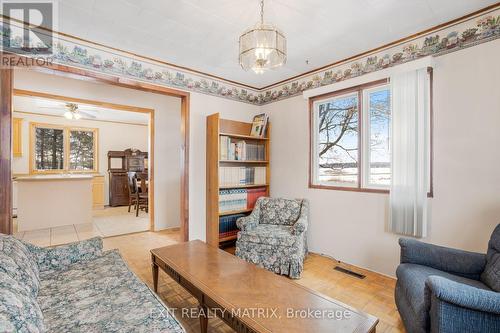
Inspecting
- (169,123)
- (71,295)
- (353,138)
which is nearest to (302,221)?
(353,138)

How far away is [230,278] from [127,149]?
642cm

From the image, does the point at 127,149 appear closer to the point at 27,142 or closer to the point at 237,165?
the point at 27,142

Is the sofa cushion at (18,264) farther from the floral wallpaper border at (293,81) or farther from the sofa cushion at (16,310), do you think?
the floral wallpaper border at (293,81)

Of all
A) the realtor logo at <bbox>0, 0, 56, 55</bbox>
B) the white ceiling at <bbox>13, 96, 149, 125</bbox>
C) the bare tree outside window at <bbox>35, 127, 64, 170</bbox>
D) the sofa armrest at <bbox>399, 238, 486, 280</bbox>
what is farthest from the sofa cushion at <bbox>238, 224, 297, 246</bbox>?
the bare tree outside window at <bbox>35, 127, 64, 170</bbox>

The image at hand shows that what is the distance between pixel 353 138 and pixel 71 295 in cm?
299

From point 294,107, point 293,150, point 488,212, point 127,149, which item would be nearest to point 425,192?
point 488,212

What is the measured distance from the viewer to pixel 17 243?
5.12 ft

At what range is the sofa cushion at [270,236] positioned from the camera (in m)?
2.60

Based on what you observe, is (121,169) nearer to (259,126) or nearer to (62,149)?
(62,149)

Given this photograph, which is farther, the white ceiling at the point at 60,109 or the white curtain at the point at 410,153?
the white ceiling at the point at 60,109

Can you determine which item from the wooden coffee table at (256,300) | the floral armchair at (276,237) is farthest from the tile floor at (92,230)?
the wooden coffee table at (256,300)

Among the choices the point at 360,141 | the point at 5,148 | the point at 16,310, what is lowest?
the point at 16,310

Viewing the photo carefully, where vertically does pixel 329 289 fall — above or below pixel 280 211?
below

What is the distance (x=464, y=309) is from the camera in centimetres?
115
